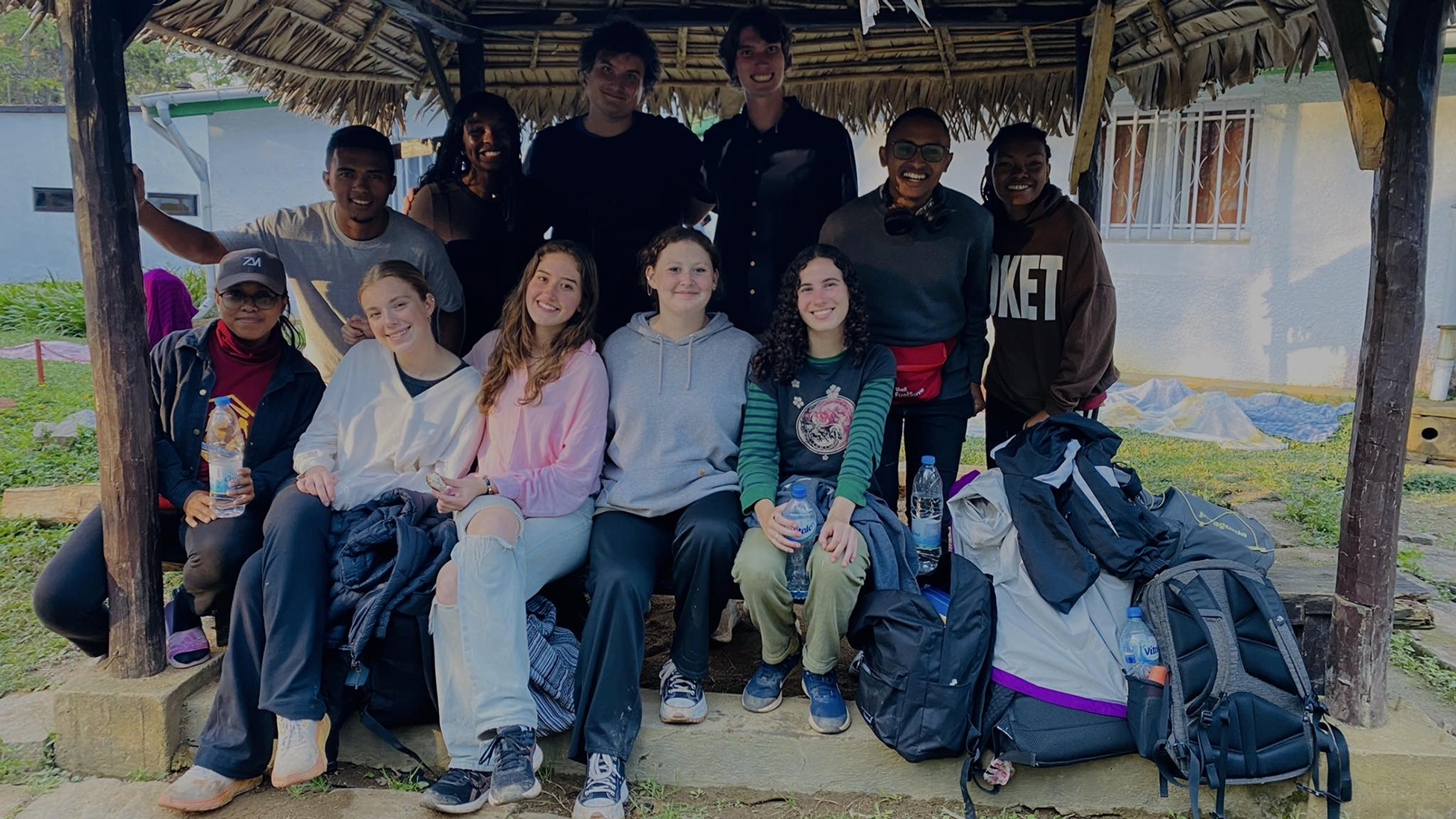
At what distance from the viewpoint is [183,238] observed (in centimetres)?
380

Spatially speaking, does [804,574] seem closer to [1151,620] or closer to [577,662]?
[577,662]

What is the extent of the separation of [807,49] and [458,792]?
4404 millimetres

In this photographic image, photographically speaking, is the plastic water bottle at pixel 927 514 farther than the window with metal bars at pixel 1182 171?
No

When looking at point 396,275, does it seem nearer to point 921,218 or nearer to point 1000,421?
point 921,218

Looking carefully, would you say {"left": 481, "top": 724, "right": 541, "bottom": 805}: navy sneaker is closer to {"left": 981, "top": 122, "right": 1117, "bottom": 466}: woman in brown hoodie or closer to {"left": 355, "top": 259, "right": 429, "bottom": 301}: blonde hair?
{"left": 355, "top": 259, "right": 429, "bottom": 301}: blonde hair

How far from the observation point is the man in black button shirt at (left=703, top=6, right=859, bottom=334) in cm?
430

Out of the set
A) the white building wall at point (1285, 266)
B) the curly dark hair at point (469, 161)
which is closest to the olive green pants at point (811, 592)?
the curly dark hair at point (469, 161)

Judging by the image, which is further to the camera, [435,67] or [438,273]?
[435,67]

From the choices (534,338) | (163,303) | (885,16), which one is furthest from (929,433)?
(163,303)

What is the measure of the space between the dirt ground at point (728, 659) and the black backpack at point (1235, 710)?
1150 millimetres

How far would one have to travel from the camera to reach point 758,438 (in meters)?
3.46

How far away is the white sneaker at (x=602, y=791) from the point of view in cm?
290

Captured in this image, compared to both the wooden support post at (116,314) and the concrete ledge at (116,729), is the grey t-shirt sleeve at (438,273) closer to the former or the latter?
the wooden support post at (116,314)

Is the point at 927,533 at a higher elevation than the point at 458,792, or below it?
higher
